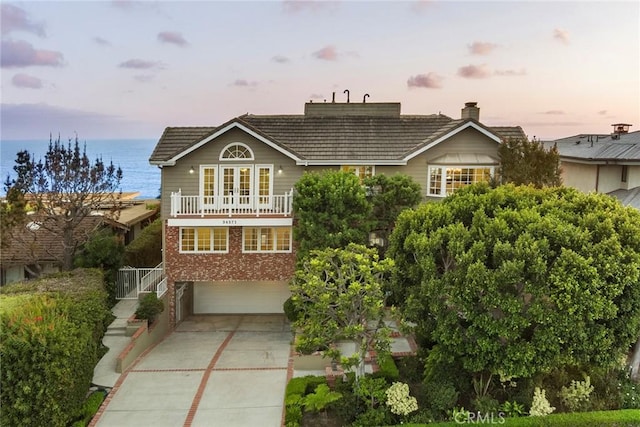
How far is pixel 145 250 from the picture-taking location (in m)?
23.4

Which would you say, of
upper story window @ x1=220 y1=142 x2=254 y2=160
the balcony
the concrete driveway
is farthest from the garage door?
upper story window @ x1=220 y1=142 x2=254 y2=160

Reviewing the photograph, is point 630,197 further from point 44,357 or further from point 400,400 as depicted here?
point 44,357

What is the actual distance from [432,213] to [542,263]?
3529mm

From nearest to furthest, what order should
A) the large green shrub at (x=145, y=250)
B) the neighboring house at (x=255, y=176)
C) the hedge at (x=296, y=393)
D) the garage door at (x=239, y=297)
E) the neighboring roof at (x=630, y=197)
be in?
the hedge at (x=296, y=393)
the neighboring roof at (x=630, y=197)
the neighboring house at (x=255, y=176)
the large green shrub at (x=145, y=250)
the garage door at (x=239, y=297)

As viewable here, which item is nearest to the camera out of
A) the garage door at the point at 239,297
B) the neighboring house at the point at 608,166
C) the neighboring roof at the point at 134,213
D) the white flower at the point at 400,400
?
the white flower at the point at 400,400

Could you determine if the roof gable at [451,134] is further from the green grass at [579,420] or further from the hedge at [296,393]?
the green grass at [579,420]

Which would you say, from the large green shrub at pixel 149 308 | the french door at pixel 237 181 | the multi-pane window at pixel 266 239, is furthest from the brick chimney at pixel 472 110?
the large green shrub at pixel 149 308

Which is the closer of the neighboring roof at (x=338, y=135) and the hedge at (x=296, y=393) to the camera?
the hedge at (x=296, y=393)

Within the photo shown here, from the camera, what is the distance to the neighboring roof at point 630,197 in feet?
64.1

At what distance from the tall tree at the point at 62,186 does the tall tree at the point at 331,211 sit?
31.4 feet

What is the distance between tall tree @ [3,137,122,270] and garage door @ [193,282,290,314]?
251 inches

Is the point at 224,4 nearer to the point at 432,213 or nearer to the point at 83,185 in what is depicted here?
the point at 83,185

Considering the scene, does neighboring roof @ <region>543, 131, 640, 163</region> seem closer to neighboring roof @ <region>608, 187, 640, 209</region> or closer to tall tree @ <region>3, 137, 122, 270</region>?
neighboring roof @ <region>608, 187, 640, 209</region>

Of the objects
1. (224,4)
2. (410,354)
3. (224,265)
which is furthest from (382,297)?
(224,4)
